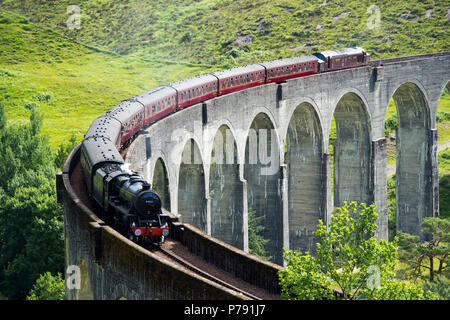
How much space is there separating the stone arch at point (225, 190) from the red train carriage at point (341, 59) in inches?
557

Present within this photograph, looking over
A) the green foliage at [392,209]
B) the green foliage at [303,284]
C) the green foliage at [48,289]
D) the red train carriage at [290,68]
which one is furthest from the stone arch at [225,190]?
the green foliage at [392,209]

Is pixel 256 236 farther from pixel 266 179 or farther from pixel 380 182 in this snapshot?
pixel 380 182

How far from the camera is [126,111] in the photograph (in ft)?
111

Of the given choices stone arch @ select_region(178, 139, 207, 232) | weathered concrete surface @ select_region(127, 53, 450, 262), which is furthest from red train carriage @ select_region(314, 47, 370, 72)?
stone arch @ select_region(178, 139, 207, 232)

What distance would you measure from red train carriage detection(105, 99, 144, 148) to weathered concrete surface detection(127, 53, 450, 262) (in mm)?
1140

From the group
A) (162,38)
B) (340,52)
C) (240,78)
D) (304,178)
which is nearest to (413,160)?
(340,52)

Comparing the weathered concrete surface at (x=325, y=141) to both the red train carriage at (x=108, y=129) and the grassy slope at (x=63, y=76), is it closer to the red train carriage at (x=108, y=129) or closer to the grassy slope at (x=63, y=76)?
the red train carriage at (x=108, y=129)

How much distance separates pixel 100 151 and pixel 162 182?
8.77 metres

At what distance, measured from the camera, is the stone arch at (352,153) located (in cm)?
5341

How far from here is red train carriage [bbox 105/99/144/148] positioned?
32800 mm

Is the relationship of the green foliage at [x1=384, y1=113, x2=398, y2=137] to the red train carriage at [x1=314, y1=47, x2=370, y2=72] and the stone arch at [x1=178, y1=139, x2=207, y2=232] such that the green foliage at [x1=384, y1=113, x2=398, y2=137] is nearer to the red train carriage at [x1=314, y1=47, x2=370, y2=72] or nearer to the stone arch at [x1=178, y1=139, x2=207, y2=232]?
the red train carriage at [x1=314, y1=47, x2=370, y2=72]
